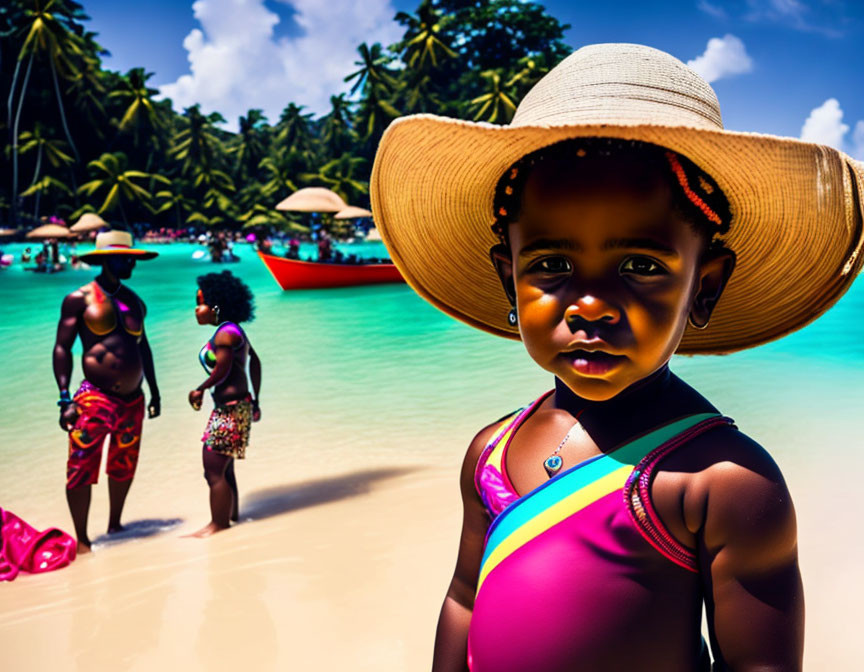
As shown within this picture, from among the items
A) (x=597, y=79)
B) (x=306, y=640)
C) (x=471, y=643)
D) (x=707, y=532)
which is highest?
(x=597, y=79)

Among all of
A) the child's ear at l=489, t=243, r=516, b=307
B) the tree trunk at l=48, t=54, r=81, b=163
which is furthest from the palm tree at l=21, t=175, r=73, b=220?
the child's ear at l=489, t=243, r=516, b=307

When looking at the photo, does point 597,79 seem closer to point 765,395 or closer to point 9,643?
point 9,643

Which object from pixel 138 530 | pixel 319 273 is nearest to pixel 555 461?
pixel 138 530

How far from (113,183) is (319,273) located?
1146 inches

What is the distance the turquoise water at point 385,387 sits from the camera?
288 inches

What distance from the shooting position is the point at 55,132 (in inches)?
1854

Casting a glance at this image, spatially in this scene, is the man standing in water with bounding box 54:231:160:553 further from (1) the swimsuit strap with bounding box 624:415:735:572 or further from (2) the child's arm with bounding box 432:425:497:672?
(1) the swimsuit strap with bounding box 624:415:735:572

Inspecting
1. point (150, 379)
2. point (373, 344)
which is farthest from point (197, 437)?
point (373, 344)

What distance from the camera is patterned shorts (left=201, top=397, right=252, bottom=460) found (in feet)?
16.0

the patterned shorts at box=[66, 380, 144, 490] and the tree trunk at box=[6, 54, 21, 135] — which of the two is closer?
the patterned shorts at box=[66, 380, 144, 490]

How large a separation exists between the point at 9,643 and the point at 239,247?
54725 mm

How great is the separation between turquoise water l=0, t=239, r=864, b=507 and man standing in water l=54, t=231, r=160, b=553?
1857 millimetres

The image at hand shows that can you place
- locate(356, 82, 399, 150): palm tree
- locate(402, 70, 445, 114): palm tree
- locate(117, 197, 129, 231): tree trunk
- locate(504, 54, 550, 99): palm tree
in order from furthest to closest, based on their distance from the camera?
locate(402, 70, 445, 114): palm tree, locate(356, 82, 399, 150): palm tree, locate(117, 197, 129, 231): tree trunk, locate(504, 54, 550, 99): palm tree

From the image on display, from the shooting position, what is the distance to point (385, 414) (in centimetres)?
865
